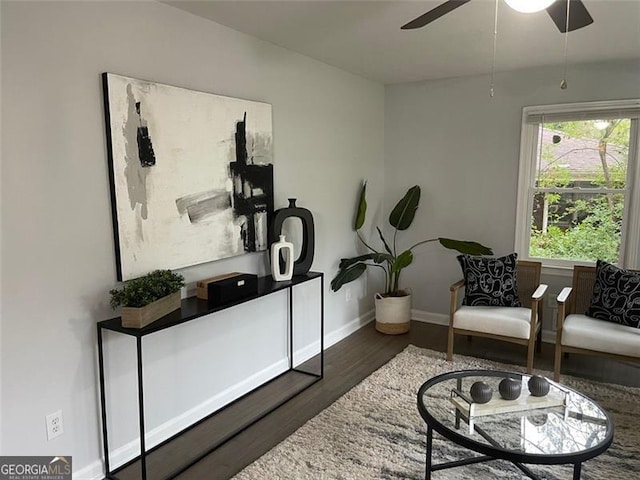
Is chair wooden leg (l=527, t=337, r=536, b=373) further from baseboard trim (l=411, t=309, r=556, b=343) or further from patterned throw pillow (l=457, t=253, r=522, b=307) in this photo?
baseboard trim (l=411, t=309, r=556, b=343)

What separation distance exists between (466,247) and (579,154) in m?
1.21

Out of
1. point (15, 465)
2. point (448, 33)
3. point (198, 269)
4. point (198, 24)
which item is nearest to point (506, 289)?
point (448, 33)

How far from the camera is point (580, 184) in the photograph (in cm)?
406

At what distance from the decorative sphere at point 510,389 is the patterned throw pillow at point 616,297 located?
60.5 inches

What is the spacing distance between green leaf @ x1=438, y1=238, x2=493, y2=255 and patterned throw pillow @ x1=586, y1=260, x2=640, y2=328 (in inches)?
35.7

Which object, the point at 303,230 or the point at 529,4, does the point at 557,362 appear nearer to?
the point at 303,230

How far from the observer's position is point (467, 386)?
241 cm

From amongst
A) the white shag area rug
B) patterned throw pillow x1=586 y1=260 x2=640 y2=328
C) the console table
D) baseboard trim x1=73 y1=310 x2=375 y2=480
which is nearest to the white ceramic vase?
the console table

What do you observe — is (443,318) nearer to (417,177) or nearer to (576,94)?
(417,177)

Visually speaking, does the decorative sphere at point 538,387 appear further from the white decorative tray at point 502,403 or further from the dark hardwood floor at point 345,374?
the dark hardwood floor at point 345,374

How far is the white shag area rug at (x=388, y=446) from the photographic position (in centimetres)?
233

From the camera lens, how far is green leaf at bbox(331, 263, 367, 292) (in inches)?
163

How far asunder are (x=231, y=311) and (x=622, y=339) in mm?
2522

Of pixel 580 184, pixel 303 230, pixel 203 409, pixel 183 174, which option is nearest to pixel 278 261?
pixel 303 230
